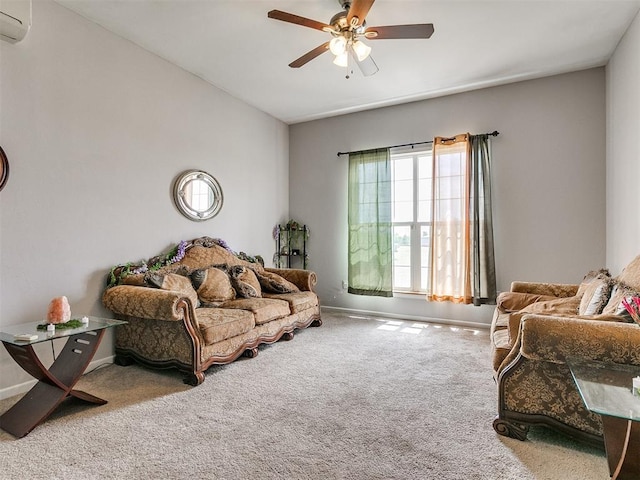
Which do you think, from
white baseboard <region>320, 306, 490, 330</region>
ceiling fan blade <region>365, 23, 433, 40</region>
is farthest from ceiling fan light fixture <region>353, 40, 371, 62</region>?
white baseboard <region>320, 306, 490, 330</region>

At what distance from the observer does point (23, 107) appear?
2600 mm

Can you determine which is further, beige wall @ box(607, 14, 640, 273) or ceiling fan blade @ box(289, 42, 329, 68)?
beige wall @ box(607, 14, 640, 273)

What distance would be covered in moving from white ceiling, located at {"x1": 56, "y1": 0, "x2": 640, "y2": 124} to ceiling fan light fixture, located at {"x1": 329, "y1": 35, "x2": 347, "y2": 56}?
41cm

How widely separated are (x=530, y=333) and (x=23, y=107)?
147 inches

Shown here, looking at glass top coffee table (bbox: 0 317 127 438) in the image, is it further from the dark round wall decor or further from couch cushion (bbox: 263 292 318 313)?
couch cushion (bbox: 263 292 318 313)

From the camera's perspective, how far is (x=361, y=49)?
107 inches

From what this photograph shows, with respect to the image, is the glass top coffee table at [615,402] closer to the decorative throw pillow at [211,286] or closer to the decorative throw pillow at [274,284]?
the decorative throw pillow at [211,286]

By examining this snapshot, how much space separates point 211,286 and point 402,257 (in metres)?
2.68

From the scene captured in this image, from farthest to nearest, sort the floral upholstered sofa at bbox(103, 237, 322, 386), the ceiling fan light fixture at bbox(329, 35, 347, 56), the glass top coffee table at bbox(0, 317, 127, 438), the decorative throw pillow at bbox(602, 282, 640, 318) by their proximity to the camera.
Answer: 1. the floral upholstered sofa at bbox(103, 237, 322, 386)
2. the ceiling fan light fixture at bbox(329, 35, 347, 56)
3. the glass top coffee table at bbox(0, 317, 127, 438)
4. the decorative throw pillow at bbox(602, 282, 640, 318)

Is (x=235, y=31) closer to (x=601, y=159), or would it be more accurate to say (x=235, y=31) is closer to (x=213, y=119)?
(x=213, y=119)

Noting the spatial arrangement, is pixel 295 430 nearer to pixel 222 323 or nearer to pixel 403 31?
pixel 222 323

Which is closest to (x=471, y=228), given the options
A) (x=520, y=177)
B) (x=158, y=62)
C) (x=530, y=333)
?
(x=520, y=177)

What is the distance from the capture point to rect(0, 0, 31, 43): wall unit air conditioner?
2334 millimetres

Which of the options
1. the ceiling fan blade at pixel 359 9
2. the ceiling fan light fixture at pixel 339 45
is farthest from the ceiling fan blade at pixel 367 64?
the ceiling fan blade at pixel 359 9
